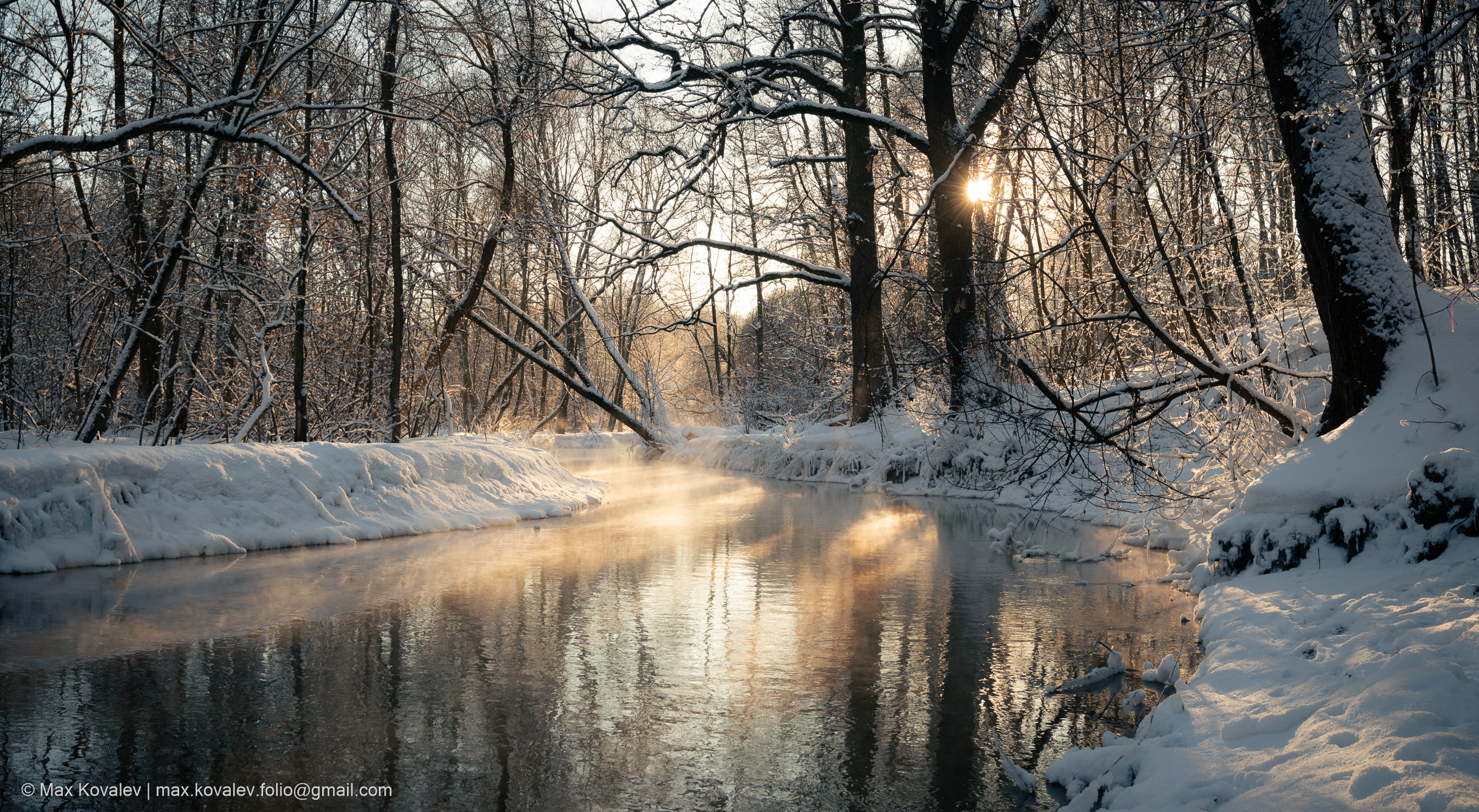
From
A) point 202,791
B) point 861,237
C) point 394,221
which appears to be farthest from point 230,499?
point 861,237

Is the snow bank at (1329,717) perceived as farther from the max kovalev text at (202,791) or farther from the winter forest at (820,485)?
the max kovalev text at (202,791)

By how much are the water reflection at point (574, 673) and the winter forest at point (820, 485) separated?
32 millimetres

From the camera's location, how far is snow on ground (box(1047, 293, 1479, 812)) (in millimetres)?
2389

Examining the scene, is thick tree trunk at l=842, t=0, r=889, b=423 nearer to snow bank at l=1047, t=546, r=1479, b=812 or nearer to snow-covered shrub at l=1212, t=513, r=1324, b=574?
snow-covered shrub at l=1212, t=513, r=1324, b=574

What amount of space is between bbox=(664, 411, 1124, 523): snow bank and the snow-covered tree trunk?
4.22 meters

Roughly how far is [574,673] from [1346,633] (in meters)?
3.37

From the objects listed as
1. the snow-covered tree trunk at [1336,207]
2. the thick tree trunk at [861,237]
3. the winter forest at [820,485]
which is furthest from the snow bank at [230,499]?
the snow-covered tree trunk at [1336,207]

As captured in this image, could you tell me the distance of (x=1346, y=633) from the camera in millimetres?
3352

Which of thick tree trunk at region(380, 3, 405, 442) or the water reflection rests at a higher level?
thick tree trunk at region(380, 3, 405, 442)

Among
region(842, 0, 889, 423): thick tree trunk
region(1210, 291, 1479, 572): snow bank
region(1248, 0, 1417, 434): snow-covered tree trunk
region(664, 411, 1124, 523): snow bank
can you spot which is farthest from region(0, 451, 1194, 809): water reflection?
region(842, 0, 889, 423): thick tree trunk

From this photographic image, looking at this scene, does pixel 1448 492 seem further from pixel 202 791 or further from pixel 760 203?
pixel 760 203

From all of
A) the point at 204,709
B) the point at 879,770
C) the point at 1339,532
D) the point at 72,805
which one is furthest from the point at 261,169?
the point at 1339,532

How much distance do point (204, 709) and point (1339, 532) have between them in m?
5.49

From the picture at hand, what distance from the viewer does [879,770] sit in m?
3.05
